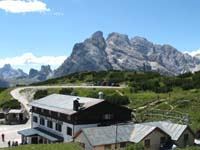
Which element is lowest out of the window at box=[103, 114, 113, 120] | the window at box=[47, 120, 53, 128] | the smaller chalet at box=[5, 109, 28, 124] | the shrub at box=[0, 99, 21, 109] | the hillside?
the smaller chalet at box=[5, 109, 28, 124]

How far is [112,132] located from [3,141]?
2687cm

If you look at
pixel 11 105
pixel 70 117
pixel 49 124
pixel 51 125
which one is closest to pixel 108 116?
pixel 70 117

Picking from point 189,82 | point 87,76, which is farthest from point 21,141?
point 87,76

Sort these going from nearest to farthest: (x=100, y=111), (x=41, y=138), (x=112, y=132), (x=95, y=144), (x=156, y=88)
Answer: (x=95, y=144), (x=112, y=132), (x=100, y=111), (x=41, y=138), (x=156, y=88)

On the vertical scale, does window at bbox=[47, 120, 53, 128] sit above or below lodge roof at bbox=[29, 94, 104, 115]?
below

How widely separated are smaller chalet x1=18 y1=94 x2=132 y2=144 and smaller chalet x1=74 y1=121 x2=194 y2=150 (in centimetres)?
633

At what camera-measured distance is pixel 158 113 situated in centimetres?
6775

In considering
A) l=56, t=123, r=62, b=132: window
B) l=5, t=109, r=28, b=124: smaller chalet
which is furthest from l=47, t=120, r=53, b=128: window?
l=5, t=109, r=28, b=124: smaller chalet

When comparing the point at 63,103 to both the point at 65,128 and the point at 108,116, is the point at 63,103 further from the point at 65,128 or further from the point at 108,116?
the point at 108,116

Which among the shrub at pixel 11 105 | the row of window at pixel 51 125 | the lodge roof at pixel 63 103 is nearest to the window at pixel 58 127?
the row of window at pixel 51 125

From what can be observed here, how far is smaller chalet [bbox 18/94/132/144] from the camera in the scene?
56.2 metres

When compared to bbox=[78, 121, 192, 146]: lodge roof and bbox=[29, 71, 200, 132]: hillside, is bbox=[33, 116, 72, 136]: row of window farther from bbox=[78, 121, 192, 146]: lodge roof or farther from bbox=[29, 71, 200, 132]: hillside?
bbox=[29, 71, 200, 132]: hillside

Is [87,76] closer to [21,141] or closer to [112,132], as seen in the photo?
[21,141]

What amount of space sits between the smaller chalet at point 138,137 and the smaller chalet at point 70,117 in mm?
6328
